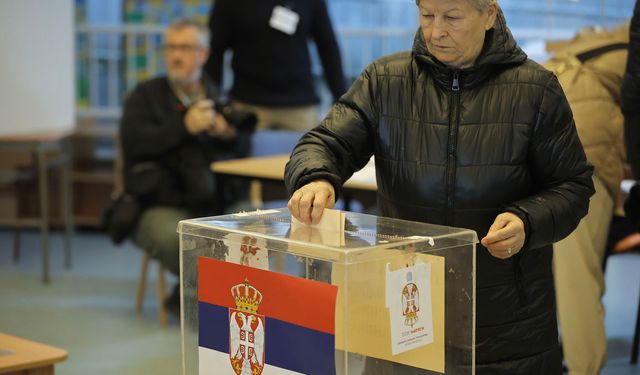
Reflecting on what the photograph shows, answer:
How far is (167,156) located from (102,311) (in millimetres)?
903

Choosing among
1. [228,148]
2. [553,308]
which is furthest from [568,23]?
[553,308]

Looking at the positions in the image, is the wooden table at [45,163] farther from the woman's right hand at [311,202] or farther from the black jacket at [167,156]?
the woman's right hand at [311,202]

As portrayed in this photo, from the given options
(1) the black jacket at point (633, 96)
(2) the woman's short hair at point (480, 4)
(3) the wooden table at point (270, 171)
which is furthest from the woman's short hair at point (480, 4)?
(3) the wooden table at point (270, 171)

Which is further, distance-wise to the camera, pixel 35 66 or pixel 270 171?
pixel 270 171

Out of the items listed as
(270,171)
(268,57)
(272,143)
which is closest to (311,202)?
(270,171)

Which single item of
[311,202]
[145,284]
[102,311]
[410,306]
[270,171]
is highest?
[311,202]

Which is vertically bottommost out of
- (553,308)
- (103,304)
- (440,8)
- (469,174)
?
(103,304)

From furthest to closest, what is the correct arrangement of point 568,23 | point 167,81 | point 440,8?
point 568,23
point 167,81
point 440,8

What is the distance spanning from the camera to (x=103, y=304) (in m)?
5.13

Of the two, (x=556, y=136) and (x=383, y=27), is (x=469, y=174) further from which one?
(x=383, y=27)

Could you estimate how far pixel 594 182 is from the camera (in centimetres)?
336

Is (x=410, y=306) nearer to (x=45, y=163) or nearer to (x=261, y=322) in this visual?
(x=261, y=322)

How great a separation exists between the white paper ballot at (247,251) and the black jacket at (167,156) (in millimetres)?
2976

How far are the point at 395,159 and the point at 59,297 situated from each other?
143 inches
